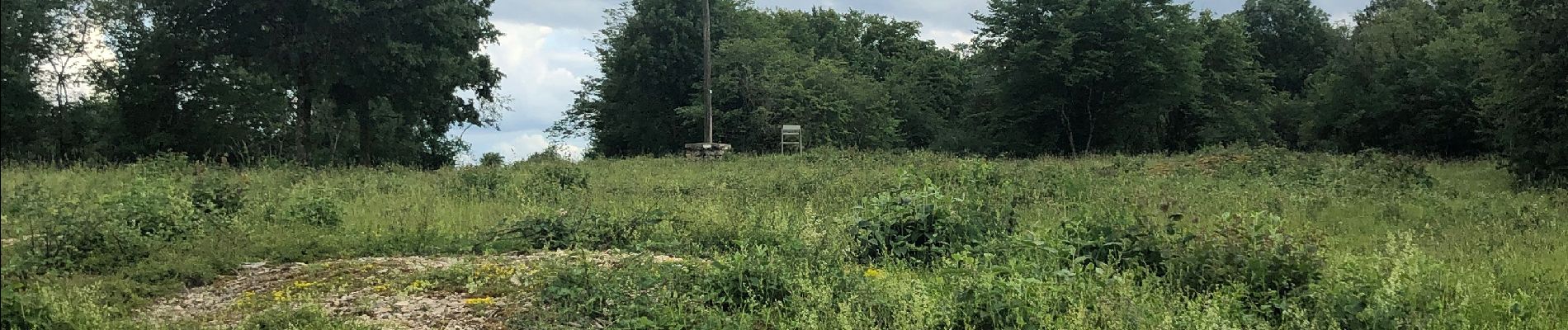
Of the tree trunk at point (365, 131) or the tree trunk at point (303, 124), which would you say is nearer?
the tree trunk at point (303, 124)

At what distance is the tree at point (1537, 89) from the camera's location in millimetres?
14320

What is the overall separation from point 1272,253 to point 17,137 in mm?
5415

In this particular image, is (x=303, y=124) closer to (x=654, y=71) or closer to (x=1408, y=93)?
(x=654, y=71)

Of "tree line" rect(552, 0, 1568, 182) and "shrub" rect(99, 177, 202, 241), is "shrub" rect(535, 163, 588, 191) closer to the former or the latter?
"shrub" rect(99, 177, 202, 241)

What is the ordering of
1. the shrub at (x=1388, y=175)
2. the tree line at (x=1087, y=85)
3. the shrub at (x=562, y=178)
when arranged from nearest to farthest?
the shrub at (x=562, y=178), the shrub at (x=1388, y=175), the tree line at (x=1087, y=85)

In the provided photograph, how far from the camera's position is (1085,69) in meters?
32.6

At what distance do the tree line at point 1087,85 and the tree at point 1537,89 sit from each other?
639cm

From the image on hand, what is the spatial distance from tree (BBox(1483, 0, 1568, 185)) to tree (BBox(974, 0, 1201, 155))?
671 inches

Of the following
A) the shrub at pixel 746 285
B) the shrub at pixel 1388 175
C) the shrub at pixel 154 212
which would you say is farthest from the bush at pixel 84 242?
the shrub at pixel 1388 175

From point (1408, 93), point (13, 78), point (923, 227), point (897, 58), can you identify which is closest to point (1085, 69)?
point (1408, 93)

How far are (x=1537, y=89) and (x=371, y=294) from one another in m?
17.9

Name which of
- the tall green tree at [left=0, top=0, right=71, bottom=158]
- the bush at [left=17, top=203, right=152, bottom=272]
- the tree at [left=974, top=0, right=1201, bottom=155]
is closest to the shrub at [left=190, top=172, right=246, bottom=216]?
the bush at [left=17, top=203, right=152, bottom=272]

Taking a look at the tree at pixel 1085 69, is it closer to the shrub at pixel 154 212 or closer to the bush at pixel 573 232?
the bush at pixel 573 232

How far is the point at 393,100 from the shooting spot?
1005 inches
